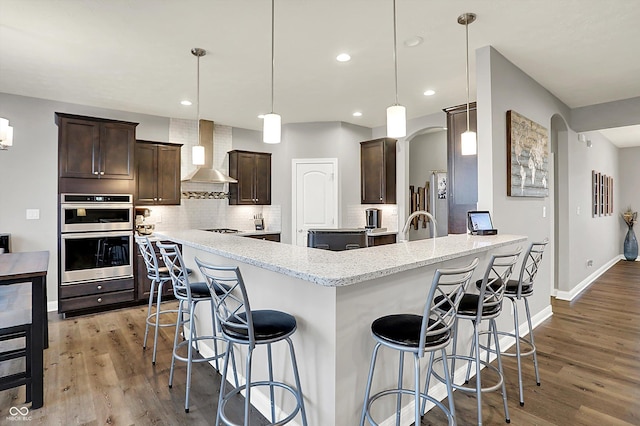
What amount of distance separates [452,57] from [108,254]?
455cm

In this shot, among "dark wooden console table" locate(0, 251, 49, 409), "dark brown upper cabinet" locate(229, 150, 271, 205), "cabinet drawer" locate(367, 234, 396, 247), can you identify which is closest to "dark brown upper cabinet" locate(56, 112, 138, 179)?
"dark brown upper cabinet" locate(229, 150, 271, 205)

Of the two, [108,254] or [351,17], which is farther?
[108,254]

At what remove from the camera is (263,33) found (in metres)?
2.82

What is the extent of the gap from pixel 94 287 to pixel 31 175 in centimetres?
161

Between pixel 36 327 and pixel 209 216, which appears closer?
pixel 36 327

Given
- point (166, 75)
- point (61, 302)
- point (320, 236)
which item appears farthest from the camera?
point (61, 302)

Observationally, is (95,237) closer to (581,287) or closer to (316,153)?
(316,153)

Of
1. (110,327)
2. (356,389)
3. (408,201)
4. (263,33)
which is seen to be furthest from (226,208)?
(356,389)

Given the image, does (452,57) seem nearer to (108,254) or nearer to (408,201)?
A: (408,201)

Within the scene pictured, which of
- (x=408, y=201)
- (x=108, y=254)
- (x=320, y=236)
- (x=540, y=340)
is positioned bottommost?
(x=540, y=340)

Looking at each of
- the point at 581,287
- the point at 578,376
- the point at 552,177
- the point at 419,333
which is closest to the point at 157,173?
the point at 419,333

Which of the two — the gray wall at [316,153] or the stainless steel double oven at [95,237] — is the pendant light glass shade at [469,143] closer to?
the gray wall at [316,153]

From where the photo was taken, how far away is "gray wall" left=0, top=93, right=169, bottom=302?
417 centimetres

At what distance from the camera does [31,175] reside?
14.2 feet
